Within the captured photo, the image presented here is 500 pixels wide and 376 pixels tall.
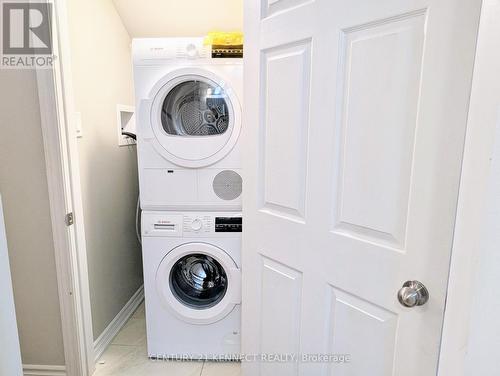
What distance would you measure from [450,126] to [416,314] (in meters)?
0.46

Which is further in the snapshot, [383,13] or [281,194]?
[281,194]

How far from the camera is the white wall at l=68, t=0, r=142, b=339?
67.8 inches

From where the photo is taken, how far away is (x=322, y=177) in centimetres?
101

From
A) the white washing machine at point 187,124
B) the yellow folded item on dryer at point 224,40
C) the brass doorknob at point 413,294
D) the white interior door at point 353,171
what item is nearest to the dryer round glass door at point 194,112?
the white washing machine at point 187,124

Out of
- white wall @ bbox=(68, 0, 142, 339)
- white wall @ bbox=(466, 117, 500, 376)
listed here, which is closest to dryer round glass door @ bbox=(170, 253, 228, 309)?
white wall @ bbox=(68, 0, 142, 339)

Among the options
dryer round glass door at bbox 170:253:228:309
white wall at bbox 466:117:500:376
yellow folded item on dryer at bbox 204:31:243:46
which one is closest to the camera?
white wall at bbox 466:117:500:376

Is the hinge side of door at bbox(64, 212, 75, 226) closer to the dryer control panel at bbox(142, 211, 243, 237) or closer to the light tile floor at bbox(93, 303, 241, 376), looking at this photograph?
the dryer control panel at bbox(142, 211, 243, 237)

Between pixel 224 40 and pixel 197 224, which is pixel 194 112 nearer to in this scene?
pixel 224 40

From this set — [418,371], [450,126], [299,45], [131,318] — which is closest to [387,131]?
[450,126]

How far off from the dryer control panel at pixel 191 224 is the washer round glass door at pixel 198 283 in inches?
3.0

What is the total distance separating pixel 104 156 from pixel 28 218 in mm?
553

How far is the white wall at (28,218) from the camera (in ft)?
4.84

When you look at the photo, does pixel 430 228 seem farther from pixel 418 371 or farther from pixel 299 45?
pixel 299 45

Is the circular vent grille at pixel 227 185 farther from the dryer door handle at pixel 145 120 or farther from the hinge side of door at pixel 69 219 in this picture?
the hinge side of door at pixel 69 219
